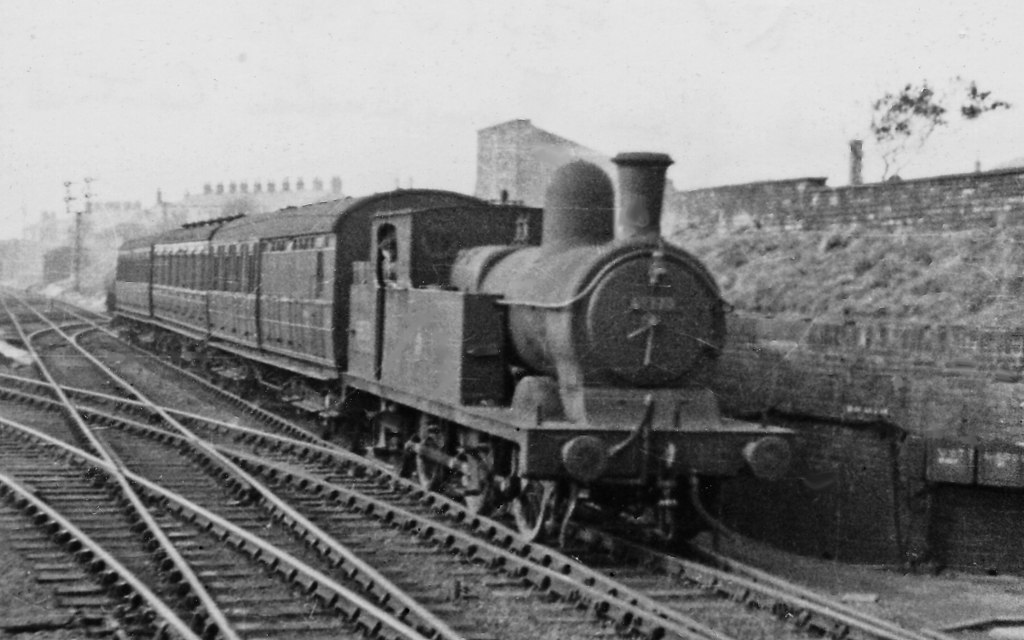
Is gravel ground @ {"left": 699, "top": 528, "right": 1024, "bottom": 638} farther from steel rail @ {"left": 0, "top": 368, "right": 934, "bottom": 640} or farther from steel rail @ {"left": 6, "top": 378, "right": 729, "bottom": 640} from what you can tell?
steel rail @ {"left": 6, "top": 378, "right": 729, "bottom": 640}

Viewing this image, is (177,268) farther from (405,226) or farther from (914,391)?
(914,391)

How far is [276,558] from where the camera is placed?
7.99 m

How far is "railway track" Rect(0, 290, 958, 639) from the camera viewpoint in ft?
21.9

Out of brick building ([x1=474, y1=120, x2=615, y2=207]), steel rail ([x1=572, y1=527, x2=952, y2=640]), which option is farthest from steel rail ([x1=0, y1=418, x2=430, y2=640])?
brick building ([x1=474, y1=120, x2=615, y2=207])

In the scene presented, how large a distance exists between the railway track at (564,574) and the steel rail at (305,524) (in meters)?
0.16

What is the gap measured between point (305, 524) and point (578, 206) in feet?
10.4

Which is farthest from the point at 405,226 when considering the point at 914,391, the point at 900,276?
the point at 900,276

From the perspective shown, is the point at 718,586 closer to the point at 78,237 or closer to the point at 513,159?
the point at 513,159

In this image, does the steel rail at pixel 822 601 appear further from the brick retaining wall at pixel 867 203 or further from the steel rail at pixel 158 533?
the brick retaining wall at pixel 867 203

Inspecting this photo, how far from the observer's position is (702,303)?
8.42 m

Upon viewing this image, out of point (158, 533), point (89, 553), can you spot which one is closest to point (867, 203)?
point (158, 533)

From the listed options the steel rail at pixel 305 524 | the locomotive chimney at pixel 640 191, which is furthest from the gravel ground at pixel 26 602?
the locomotive chimney at pixel 640 191

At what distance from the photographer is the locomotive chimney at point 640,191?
27.0 ft

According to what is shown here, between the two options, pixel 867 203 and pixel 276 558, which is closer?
pixel 276 558
